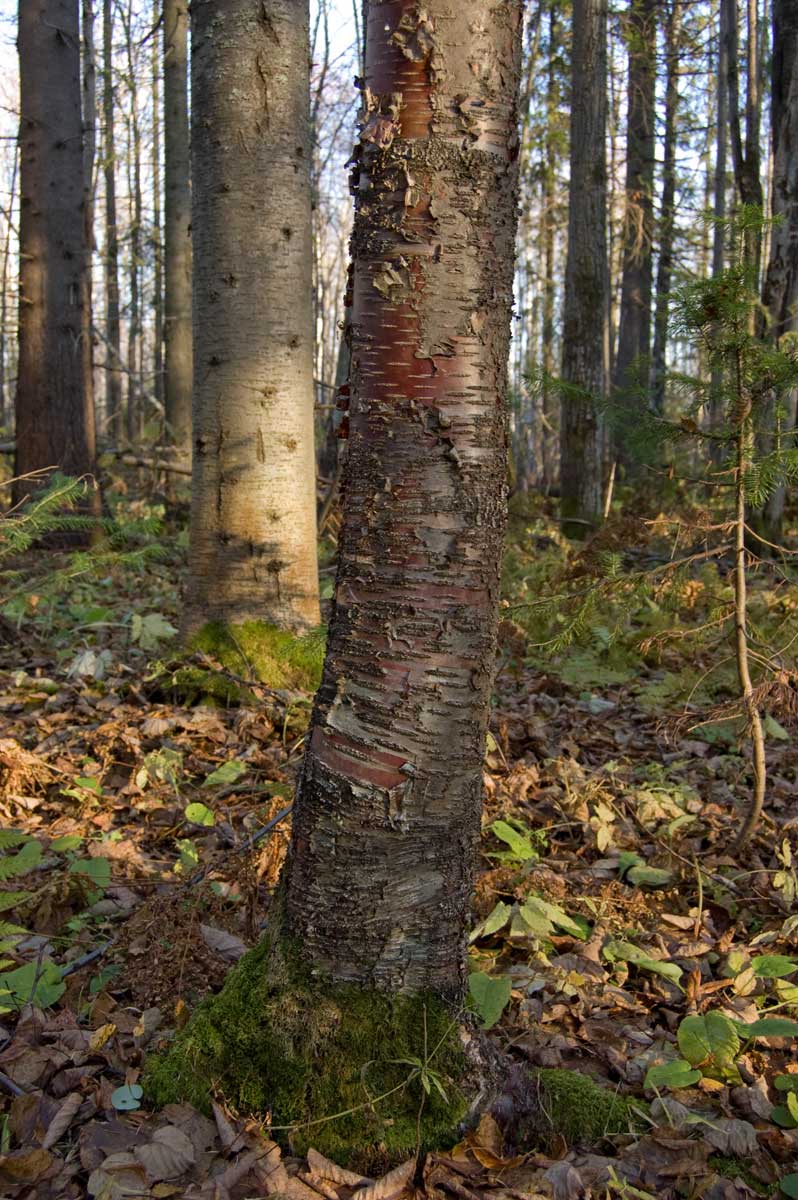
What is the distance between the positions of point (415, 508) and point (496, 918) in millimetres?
1627

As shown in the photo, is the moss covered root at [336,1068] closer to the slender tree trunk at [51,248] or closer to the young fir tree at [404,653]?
the young fir tree at [404,653]

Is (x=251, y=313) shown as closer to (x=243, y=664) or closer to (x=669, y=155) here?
(x=243, y=664)

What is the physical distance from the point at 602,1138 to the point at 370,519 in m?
1.56

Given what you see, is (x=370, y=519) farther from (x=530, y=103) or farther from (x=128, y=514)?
(x=530, y=103)

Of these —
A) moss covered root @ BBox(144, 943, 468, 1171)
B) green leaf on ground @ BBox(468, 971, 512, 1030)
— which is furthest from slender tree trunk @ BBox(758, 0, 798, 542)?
moss covered root @ BBox(144, 943, 468, 1171)

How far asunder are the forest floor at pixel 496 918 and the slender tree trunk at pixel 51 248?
390cm

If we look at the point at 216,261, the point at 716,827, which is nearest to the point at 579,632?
the point at 716,827

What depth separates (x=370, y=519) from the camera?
186 centimetres

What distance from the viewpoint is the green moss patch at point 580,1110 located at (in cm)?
207

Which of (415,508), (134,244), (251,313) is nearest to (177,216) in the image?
(134,244)

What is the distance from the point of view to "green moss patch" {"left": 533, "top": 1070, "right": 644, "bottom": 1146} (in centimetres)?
207

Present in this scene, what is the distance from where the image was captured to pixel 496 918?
2.85 metres

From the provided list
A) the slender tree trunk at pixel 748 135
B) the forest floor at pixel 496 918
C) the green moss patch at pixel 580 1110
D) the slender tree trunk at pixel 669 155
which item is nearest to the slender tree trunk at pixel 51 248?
the forest floor at pixel 496 918

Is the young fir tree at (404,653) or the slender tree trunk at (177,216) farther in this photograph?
the slender tree trunk at (177,216)
